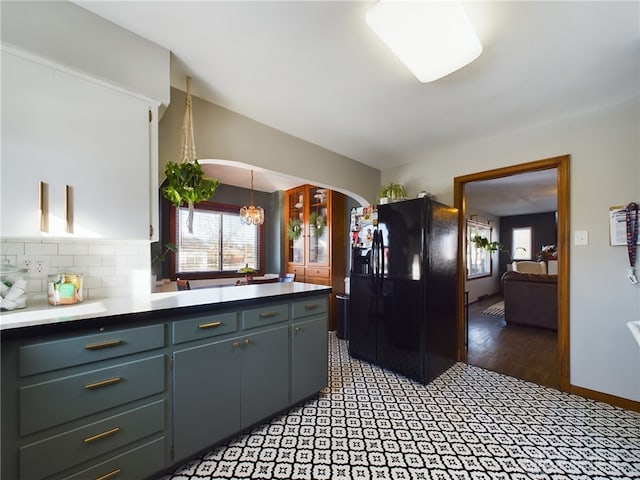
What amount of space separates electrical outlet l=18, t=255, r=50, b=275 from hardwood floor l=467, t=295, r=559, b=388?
12.4 ft

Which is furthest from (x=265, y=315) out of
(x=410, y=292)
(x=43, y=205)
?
(x=410, y=292)

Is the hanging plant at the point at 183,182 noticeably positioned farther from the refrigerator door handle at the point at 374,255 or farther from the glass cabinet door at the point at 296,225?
the glass cabinet door at the point at 296,225

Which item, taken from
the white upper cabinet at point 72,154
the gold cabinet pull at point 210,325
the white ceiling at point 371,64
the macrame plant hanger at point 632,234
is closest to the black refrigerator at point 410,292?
the white ceiling at point 371,64

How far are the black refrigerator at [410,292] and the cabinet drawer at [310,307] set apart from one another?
2.65 feet

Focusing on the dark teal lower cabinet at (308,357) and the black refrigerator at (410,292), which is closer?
the dark teal lower cabinet at (308,357)

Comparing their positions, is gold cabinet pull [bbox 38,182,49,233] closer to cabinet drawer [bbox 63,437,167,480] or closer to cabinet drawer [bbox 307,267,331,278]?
cabinet drawer [bbox 63,437,167,480]

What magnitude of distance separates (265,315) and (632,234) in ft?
9.44

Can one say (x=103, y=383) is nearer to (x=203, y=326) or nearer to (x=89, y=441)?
(x=89, y=441)

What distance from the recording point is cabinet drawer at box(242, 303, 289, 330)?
5.62ft

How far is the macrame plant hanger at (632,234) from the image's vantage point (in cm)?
208

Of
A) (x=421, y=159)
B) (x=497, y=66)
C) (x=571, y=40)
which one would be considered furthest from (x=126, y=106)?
(x=421, y=159)

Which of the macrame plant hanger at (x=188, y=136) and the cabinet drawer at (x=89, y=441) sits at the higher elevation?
the macrame plant hanger at (x=188, y=136)

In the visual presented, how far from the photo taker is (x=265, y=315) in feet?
5.91

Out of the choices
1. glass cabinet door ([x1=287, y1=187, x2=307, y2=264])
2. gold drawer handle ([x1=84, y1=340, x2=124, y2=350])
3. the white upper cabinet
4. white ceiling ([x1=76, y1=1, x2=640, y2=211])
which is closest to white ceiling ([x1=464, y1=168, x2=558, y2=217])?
white ceiling ([x1=76, y1=1, x2=640, y2=211])
